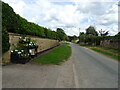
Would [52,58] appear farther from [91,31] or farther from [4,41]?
[91,31]

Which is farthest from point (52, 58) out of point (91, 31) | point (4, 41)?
point (91, 31)

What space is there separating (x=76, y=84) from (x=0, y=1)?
611 centimetres

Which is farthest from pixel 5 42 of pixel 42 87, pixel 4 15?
pixel 42 87

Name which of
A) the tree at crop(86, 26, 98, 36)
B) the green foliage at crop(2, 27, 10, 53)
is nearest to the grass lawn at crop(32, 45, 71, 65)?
the green foliage at crop(2, 27, 10, 53)

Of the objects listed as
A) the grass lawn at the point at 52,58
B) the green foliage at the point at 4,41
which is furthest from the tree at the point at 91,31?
the green foliage at the point at 4,41

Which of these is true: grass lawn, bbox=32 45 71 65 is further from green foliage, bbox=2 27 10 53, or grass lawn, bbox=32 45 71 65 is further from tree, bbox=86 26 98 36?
tree, bbox=86 26 98 36

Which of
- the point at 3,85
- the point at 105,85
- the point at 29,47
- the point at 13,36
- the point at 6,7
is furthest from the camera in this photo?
the point at 29,47

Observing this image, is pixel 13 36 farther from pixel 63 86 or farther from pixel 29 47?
pixel 63 86

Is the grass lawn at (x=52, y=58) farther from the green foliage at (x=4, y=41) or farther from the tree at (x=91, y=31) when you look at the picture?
the tree at (x=91, y=31)

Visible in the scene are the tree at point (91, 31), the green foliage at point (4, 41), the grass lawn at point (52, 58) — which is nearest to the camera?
the green foliage at point (4, 41)

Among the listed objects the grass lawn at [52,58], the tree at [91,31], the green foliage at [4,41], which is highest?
the tree at [91,31]

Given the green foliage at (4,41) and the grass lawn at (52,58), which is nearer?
the green foliage at (4,41)

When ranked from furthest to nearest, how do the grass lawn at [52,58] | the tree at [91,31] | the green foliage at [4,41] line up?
the tree at [91,31], the grass lawn at [52,58], the green foliage at [4,41]

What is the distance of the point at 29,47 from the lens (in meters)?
9.34
